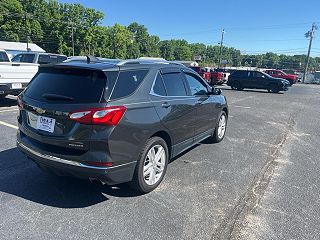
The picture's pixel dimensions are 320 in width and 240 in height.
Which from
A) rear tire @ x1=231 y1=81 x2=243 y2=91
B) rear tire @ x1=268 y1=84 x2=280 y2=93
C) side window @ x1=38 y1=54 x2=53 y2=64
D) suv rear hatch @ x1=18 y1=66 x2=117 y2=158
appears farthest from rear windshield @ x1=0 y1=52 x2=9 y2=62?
rear tire @ x1=268 y1=84 x2=280 y2=93

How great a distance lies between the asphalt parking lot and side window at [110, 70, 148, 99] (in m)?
1.37

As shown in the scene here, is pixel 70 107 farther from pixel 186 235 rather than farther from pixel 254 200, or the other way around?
pixel 254 200

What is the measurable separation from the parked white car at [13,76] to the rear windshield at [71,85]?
5876mm

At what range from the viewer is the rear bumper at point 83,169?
3369mm

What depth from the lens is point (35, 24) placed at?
73.9m

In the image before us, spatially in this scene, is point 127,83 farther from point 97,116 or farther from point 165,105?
point 165,105

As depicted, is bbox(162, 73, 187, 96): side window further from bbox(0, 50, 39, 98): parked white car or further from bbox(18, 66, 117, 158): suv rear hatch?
bbox(0, 50, 39, 98): parked white car

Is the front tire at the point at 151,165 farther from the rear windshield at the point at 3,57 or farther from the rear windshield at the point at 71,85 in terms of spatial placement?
the rear windshield at the point at 3,57

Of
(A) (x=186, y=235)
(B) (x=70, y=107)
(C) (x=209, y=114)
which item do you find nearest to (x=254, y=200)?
(A) (x=186, y=235)

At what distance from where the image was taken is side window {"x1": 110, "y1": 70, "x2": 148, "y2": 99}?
11.4 feet

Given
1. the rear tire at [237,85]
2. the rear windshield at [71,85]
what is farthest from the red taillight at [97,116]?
the rear tire at [237,85]

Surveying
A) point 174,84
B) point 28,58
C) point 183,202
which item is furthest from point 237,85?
point 183,202

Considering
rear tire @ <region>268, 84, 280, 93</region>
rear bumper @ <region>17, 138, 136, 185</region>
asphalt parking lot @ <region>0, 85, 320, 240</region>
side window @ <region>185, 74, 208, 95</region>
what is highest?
side window @ <region>185, 74, 208, 95</region>

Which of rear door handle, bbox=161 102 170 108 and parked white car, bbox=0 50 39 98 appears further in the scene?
parked white car, bbox=0 50 39 98
